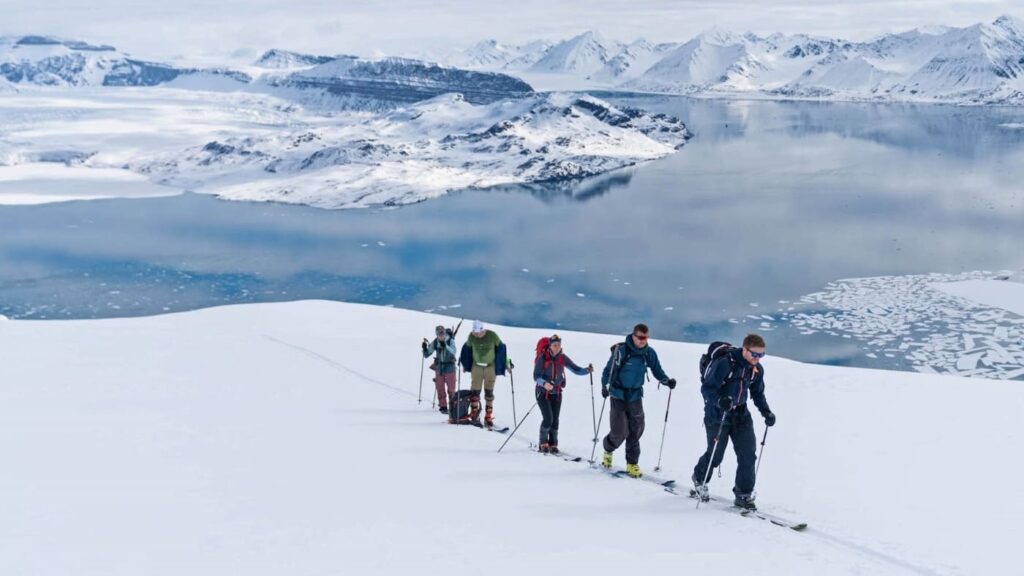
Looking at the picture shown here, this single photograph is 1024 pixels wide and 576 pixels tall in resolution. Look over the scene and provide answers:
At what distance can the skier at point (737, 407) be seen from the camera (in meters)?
8.89

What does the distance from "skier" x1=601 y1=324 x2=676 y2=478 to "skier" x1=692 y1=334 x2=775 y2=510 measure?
832 millimetres

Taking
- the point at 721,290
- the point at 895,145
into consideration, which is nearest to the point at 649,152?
the point at 895,145

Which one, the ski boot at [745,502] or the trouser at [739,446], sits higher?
the trouser at [739,446]

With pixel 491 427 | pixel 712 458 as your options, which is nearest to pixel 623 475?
pixel 712 458

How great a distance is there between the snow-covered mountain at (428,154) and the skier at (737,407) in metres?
78.1

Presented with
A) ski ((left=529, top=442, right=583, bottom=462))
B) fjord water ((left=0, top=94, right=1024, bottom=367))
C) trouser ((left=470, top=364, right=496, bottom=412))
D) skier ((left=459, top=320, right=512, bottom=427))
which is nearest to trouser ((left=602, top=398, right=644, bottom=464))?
ski ((left=529, top=442, right=583, bottom=462))

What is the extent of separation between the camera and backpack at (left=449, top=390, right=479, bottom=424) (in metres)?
13.1

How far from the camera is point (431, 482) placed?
366 inches

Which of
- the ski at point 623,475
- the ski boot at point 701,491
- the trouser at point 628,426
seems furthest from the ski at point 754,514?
the trouser at point 628,426

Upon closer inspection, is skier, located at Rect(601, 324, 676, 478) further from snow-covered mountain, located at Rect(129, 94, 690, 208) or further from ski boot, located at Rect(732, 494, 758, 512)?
snow-covered mountain, located at Rect(129, 94, 690, 208)

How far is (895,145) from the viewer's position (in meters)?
123

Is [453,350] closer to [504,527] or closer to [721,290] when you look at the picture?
[504,527]

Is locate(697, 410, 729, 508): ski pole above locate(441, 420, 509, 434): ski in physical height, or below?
above

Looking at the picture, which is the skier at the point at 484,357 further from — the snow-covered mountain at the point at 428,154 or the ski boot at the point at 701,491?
the snow-covered mountain at the point at 428,154
